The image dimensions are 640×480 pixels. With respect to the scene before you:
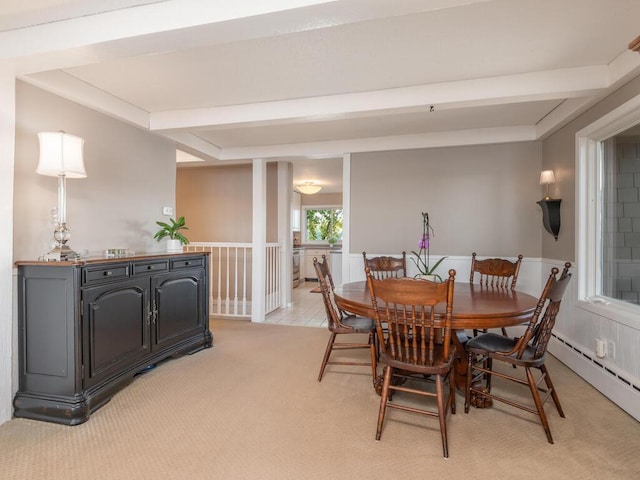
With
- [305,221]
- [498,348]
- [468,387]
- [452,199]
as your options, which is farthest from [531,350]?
[305,221]

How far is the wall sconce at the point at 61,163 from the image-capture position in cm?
201

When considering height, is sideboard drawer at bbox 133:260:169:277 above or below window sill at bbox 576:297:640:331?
above

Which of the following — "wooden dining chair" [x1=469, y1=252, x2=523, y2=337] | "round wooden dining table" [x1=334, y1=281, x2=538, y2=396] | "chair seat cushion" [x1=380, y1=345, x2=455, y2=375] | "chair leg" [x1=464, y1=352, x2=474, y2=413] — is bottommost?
"chair leg" [x1=464, y1=352, x2=474, y2=413]

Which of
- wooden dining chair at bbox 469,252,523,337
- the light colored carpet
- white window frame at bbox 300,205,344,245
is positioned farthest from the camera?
white window frame at bbox 300,205,344,245

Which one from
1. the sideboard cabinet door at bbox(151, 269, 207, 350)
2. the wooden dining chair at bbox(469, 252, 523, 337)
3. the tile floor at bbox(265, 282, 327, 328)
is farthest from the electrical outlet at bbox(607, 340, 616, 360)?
the sideboard cabinet door at bbox(151, 269, 207, 350)

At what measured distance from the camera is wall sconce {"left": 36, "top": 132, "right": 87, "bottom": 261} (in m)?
2.01

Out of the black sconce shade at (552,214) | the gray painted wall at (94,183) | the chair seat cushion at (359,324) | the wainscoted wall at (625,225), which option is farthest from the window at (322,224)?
the wainscoted wall at (625,225)

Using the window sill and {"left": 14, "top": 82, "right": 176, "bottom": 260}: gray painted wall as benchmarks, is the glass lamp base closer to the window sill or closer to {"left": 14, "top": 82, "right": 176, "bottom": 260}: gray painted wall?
{"left": 14, "top": 82, "right": 176, "bottom": 260}: gray painted wall

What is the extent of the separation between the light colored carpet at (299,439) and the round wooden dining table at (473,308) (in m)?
0.42

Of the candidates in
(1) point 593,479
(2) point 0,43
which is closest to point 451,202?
(1) point 593,479

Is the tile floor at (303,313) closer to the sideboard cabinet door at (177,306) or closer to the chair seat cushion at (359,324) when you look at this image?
the sideboard cabinet door at (177,306)

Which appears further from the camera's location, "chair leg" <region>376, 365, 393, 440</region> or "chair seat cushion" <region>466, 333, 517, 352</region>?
"chair seat cushion" <region>466, 333, 517, 352</region>

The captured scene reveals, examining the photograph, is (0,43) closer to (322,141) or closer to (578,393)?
(322,141)

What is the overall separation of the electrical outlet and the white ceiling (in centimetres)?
174
